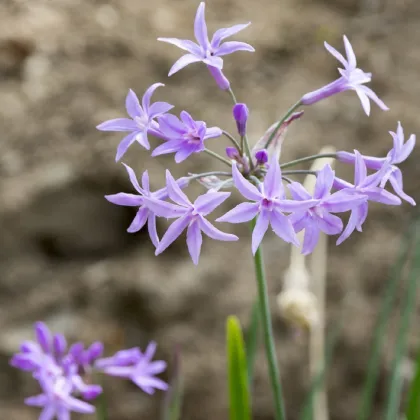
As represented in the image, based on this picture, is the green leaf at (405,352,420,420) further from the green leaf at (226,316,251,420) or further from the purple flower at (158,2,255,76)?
the purple flower at (158,2,255,76)

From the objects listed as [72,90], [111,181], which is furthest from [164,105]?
[72,90]

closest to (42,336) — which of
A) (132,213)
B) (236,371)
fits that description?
(236,371)

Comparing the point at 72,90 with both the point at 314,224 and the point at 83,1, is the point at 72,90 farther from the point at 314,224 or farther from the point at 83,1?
the point at 314,224

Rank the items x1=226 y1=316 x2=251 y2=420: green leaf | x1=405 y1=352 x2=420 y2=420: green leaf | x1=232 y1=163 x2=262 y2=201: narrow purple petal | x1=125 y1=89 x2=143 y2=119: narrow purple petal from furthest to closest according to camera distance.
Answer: x1=405 y1=352 x2=420 y2=420: green leaf < x1=226 y1=316 x2=251 y2=420: green leaf < x1=125 y1=89 x2=143 y2=119: narrow purple petal < x1=232 y1=163 x2=262 y2=201: narrow purple petal

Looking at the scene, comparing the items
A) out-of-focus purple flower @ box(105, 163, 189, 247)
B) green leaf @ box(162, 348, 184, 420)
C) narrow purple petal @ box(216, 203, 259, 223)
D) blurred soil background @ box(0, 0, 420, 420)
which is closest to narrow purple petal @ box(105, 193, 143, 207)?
out-of-focus purple flower @ box(105, 163, 189, 247)

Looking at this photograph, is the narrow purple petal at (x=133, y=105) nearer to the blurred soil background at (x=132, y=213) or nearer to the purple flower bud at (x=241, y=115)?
the purple flower bud at (x=241, y=115)

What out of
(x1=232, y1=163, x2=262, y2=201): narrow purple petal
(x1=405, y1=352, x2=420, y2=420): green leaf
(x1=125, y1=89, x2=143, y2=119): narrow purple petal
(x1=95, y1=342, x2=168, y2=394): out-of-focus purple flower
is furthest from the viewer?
(x1=95, y1=342, x2=168, y2=394): out-of-focus purple flower

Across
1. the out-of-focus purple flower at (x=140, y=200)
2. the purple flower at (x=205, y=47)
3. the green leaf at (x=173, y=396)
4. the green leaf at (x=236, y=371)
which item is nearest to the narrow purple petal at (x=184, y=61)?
the purple flower at (x=205, y=47)

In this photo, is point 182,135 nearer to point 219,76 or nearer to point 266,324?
point 219,76
